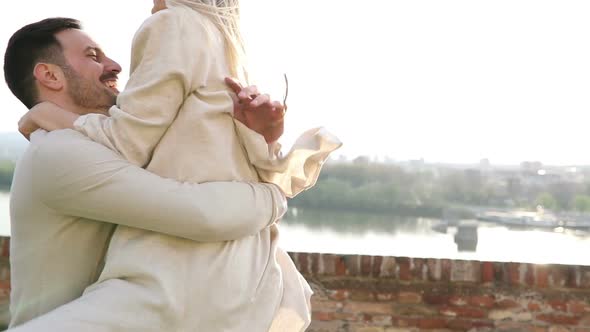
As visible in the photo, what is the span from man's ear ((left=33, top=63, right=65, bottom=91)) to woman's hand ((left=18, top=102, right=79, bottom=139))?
0.21ft

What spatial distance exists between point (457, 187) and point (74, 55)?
53.3 feet

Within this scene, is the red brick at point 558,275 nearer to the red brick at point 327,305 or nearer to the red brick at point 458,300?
the red brick at point 458,300

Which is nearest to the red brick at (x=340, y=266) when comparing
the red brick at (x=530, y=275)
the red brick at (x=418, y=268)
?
the red brick at (x=418, y=268)

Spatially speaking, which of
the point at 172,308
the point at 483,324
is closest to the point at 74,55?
the point at 172,308

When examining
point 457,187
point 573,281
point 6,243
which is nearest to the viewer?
point 573,281

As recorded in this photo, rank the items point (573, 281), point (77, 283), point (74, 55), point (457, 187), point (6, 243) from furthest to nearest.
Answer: point (457, 187) → point (6, 243) → point (573, 281) → point (74, 55) → point (77, 283)

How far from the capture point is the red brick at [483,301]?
3.16 m

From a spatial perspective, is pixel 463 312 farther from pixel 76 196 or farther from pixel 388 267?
pixel 76 196

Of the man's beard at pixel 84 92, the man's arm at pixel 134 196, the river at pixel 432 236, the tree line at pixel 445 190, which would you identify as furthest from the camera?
the tree line at pixel 445 190

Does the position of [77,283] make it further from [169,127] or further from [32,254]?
[169,127]

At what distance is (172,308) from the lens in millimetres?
1312

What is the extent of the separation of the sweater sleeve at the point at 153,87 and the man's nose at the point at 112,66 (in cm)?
22

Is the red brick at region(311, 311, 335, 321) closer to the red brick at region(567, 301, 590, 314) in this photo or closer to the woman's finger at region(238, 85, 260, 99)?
the red brick at region(567, 301, 590, 314)

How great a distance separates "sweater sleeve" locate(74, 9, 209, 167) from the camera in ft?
4.36
